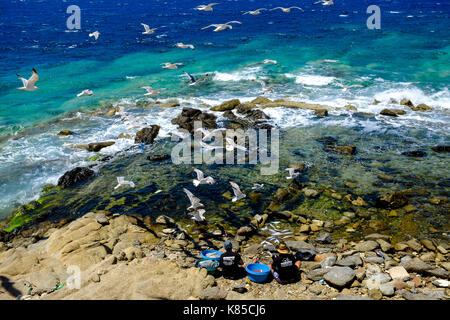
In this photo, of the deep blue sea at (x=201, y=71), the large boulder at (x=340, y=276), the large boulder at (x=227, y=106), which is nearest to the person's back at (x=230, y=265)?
the large boulder at (x=340, y=276)

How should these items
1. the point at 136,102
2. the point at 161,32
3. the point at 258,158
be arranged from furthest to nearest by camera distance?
the point at 161,32 → the point at 136,102 → the point at 258,158

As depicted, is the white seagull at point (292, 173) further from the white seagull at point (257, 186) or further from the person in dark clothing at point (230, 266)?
the person in dark clothing at point (230, 266)

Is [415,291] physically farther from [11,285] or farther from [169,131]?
[169,131]

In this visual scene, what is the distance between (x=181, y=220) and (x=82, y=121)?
15107 millimetres

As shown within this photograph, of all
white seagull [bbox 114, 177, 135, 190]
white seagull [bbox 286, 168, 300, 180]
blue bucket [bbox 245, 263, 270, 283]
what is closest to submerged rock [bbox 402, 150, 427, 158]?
white seagull [bbox 286, 168, 300, 180]

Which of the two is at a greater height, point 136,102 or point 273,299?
point 136,102

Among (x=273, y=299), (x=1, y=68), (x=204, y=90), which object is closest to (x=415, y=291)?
(x=273, y=299)

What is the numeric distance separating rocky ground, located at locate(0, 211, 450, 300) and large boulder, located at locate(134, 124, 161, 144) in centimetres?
813

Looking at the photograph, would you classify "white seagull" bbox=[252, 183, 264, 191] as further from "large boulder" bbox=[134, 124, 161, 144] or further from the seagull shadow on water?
the seagull shadow on water

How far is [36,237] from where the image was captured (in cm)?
1117

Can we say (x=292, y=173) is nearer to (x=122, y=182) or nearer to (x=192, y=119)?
(x=122, y=182)

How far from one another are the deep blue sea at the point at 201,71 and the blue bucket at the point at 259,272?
34.8ft

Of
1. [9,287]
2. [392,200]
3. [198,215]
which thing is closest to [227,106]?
[198,215]

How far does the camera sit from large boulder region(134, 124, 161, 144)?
19142mm
